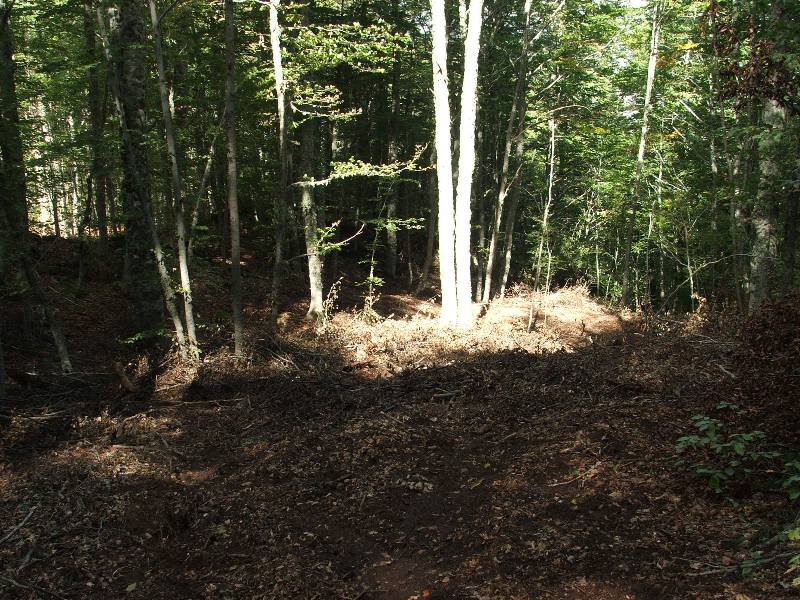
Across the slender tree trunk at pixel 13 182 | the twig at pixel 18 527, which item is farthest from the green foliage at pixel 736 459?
the slender tree trunk at pixel 13 182

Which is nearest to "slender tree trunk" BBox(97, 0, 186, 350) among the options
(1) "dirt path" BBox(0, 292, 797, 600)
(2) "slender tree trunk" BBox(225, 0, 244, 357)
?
(2) "slender tree trunk" BBox(225, 0, 244, 357)

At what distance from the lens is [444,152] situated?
13.4 meters

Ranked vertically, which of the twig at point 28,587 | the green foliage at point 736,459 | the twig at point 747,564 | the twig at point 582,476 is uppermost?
the green foliage at point 736,459

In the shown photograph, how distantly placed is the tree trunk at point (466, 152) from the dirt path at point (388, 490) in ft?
13.8

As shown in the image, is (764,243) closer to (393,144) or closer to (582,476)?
(582,476)

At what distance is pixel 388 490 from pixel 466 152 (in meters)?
9.58

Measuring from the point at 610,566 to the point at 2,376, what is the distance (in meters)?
8.75

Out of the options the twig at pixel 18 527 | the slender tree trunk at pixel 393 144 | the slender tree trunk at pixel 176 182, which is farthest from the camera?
the slender tree trunk at pixel 393 144

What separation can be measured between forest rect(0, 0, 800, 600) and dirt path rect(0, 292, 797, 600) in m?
0.03

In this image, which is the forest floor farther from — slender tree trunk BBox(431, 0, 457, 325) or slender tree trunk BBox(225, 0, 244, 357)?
slender tree trunk BBox(431, 0, 457, 325)

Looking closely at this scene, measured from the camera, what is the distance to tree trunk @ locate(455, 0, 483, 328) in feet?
42.3

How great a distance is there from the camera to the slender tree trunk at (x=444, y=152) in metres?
12.9

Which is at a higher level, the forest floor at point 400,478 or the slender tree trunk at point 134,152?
the slender tree trunk at point 134,152

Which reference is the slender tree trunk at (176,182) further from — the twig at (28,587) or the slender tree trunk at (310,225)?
the twig at (28,587)
